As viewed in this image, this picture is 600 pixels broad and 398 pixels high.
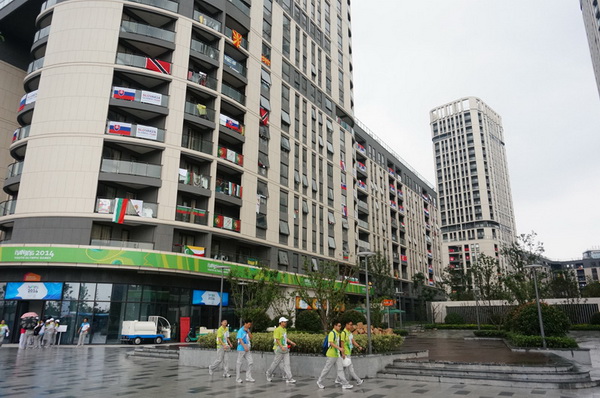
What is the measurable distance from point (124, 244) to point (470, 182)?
117 m

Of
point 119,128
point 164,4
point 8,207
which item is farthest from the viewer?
point 164,4

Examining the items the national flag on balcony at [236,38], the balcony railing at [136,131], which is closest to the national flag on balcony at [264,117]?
the national flag on balcony at [236,38]

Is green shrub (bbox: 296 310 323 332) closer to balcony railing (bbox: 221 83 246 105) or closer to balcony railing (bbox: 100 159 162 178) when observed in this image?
Answer: balcony railing (bbox: 100 159 162 178)

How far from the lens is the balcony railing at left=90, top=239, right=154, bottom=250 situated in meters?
27.3

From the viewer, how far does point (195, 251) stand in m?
30.4

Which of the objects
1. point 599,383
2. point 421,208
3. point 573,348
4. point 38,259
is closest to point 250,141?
point 38,259

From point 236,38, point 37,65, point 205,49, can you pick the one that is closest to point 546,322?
point 205,49

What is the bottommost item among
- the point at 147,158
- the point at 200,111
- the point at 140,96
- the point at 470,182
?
the point at 147,158

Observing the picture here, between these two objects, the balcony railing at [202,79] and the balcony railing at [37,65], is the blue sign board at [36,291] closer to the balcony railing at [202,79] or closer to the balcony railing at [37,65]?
Result: the balcony railing at [37,65]

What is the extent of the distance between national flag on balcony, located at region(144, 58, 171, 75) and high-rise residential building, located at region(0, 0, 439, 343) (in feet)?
0.32

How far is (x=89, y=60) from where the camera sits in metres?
30.1

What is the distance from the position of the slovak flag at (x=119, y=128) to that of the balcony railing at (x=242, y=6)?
1622cm

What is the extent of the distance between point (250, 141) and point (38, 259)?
60.5 ft

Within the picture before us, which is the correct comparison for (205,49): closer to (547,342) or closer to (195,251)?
(195,251)
